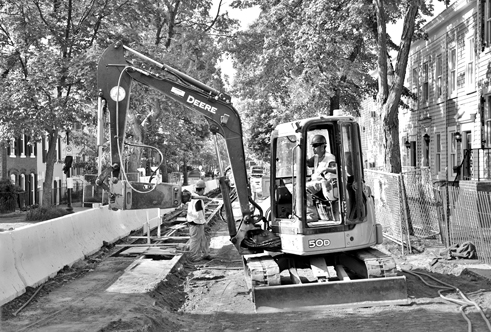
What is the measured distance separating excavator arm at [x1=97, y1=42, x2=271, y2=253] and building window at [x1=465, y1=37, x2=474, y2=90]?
17815mm

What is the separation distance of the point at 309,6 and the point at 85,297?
14.0 meters

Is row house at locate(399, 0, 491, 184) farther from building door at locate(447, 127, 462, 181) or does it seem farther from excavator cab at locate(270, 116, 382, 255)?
excavator cab at locate(270, 116, 382, 255)

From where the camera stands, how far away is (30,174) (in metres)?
39.8

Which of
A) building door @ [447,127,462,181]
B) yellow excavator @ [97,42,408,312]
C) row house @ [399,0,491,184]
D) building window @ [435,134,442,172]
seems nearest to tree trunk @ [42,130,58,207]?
yellow excavator @ [97,42,408,312]

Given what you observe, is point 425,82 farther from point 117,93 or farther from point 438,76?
point 117,93

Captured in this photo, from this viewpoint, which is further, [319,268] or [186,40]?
[186,40]

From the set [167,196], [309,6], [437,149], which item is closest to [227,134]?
[167,196]

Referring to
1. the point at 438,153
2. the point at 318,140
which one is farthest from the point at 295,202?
the point at 438,153

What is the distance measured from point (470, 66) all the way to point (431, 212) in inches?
501

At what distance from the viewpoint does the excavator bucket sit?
9477 mm

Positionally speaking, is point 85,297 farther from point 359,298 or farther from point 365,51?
point 365,51

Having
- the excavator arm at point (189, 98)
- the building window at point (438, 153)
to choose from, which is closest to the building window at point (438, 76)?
the building window at point (438, 153)

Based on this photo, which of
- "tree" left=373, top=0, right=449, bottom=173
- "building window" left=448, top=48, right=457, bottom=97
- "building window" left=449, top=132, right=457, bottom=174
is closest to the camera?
"tree" left=373, top=0, right=449, bottom=173

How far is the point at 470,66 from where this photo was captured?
85.7ft
